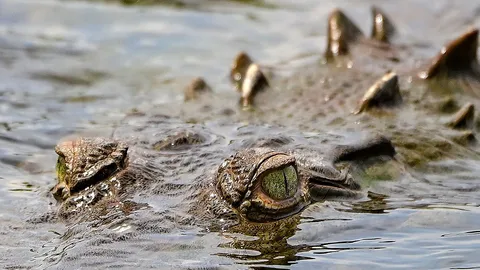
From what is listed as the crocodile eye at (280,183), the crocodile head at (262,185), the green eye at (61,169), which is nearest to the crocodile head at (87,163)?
the green eye at (61,169)

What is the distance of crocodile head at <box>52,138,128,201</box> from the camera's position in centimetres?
518

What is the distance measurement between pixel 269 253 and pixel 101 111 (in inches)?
167

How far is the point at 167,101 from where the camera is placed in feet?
28.5

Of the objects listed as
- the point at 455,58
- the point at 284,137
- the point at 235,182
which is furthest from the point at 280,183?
the point at 455,58

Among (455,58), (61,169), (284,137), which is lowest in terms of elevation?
(61,169)

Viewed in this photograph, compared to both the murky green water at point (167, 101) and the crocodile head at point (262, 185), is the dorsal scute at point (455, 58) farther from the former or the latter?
the crocodile head at point (262, 185)

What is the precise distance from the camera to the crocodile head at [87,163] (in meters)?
5.18

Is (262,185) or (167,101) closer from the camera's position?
(262,185)

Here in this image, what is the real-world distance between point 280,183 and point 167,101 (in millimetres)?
3855

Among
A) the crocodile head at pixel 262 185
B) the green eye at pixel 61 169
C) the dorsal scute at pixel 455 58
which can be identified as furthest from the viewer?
the dorsal scute at pixel 455 58

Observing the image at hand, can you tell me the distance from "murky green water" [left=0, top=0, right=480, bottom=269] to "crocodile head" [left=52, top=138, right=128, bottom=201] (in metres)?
0.18

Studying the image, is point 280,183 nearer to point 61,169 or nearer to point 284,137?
point 284,137

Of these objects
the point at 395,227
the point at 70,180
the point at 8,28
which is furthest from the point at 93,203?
the point at 8,28

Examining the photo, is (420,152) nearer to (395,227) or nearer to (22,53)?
(395,227)
